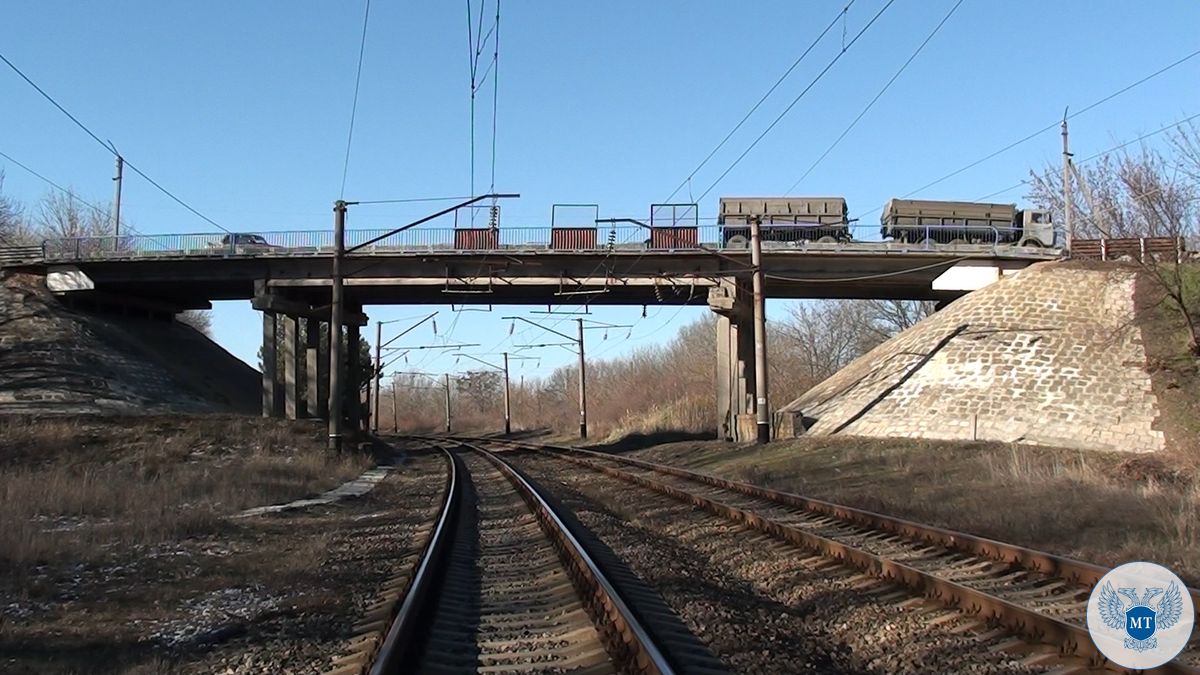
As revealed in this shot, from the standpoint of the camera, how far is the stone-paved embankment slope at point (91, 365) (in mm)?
41750

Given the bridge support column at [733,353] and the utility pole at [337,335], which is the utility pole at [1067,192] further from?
the utility pole at [337,335]

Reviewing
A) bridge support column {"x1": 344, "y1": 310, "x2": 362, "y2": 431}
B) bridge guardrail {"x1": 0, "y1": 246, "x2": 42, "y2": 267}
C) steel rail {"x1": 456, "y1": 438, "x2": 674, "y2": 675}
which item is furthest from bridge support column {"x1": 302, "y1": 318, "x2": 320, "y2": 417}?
steel rail {"x1": 456, "y1": 438, "x2": 674, "y2": 675}

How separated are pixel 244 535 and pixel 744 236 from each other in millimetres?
29860

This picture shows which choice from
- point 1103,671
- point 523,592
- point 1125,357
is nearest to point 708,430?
point 1125,357

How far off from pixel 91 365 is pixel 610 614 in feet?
146

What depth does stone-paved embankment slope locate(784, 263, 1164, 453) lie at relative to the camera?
28859mm

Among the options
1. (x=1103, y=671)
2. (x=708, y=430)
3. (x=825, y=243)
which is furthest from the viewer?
(x=708, y=430)

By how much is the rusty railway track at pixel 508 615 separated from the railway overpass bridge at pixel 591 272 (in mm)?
24909

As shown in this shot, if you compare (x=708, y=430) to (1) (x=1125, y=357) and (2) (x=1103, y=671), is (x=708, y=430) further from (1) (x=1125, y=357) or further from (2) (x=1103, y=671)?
(2) (x=1103, y=671)

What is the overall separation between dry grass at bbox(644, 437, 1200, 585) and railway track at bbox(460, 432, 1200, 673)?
3.60ft

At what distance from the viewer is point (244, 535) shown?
14789mm

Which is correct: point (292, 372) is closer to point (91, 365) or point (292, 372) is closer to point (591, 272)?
point (91, 365)

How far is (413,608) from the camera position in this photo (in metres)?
7.99

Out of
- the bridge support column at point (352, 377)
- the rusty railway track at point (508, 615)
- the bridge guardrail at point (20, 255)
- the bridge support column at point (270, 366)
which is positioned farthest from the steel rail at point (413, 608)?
the bridge guardrail at point (20, 255)
